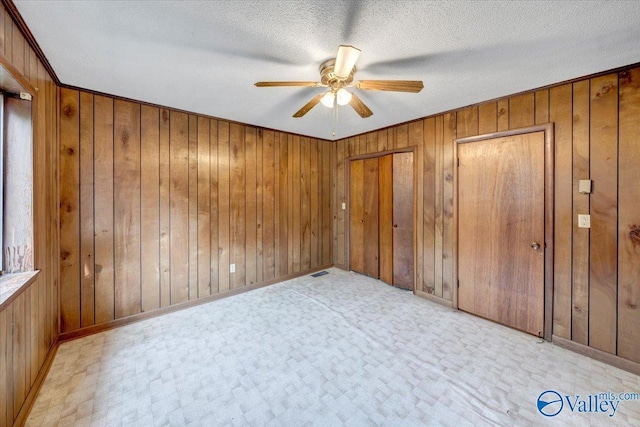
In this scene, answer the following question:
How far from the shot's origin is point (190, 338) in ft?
7.81

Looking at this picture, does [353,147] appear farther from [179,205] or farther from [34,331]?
[34,331]

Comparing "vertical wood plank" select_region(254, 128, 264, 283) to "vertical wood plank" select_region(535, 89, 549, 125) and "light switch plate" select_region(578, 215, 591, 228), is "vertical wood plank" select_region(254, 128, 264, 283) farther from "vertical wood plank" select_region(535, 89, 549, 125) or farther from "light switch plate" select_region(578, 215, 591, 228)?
"light switch plate" select_region(578, 215, 591, 228)

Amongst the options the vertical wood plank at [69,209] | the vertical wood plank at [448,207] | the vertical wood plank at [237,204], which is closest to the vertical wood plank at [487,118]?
the vertical wood plank at [448,207]

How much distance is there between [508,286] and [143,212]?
3.88 metres

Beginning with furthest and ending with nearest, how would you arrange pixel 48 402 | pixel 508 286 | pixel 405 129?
pixel 405 129 → pixel 508 286 → pixel 48 402

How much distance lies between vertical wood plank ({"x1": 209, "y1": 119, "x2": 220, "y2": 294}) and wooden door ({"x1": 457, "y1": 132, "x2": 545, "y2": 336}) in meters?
2.93

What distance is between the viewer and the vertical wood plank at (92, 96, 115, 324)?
2.48m

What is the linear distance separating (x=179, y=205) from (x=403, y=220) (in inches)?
114

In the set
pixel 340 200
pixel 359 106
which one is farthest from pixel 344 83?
pixel 340 200

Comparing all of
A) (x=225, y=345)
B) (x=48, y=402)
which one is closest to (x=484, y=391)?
(x=225, y=345)

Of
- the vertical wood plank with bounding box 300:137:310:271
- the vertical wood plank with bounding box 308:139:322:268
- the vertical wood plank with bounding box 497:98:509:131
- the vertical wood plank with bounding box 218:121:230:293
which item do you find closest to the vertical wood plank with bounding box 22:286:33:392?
the vertical wood plank with bounding box 218:121:230:293

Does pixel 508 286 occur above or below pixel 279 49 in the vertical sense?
below

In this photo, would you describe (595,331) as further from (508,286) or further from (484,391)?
(484,391)

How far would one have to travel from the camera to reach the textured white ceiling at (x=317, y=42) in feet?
4.55
